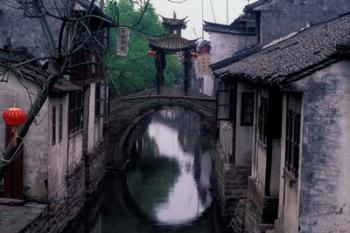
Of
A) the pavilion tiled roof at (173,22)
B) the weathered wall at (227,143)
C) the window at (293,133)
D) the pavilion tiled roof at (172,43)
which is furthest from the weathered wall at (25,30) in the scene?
the pavilion tiled roof at (173,22)

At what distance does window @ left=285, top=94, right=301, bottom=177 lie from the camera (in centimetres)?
1148

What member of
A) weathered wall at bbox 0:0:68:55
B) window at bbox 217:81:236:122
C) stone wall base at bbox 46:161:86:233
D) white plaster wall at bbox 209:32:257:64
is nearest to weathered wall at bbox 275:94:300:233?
stone wall base at bbox 46:161:86:233

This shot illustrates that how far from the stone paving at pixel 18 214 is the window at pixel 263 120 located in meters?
6.33

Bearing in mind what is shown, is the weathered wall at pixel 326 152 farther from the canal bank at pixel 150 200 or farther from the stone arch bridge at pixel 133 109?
the stone arch bridge at pixel 133 109

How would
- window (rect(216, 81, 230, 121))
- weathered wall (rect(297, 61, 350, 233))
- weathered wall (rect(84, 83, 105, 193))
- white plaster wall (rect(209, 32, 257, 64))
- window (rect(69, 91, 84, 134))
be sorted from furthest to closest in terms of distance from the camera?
white plaster wall (rect(209, 32, 257, 64)) → weathered wall (rect(84, 83, 105, 193)) → window (rect(216, 81, 230, 121)) → window (rect(69, 91, 84, 134)) → weathered wall (rect(297, 61, 350, 233))

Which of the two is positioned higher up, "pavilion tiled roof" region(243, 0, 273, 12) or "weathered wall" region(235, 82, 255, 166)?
"pavilion tiled roof" region(243, 0, 273, 12)

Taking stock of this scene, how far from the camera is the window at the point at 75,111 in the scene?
20.9 meters

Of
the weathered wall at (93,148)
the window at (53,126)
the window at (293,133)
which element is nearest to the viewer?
the window at (293,133)

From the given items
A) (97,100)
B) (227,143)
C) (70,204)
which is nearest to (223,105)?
(227,143)

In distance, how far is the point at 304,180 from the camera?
10.7 meters

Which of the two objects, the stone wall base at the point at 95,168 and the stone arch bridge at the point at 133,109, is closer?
the stone wall base at the point at 95,168

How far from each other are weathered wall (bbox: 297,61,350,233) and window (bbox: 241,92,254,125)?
30.3ft

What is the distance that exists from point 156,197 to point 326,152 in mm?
15957

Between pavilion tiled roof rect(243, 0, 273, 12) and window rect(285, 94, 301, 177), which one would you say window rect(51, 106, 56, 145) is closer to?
window rect(285, 94, 301, 177)
